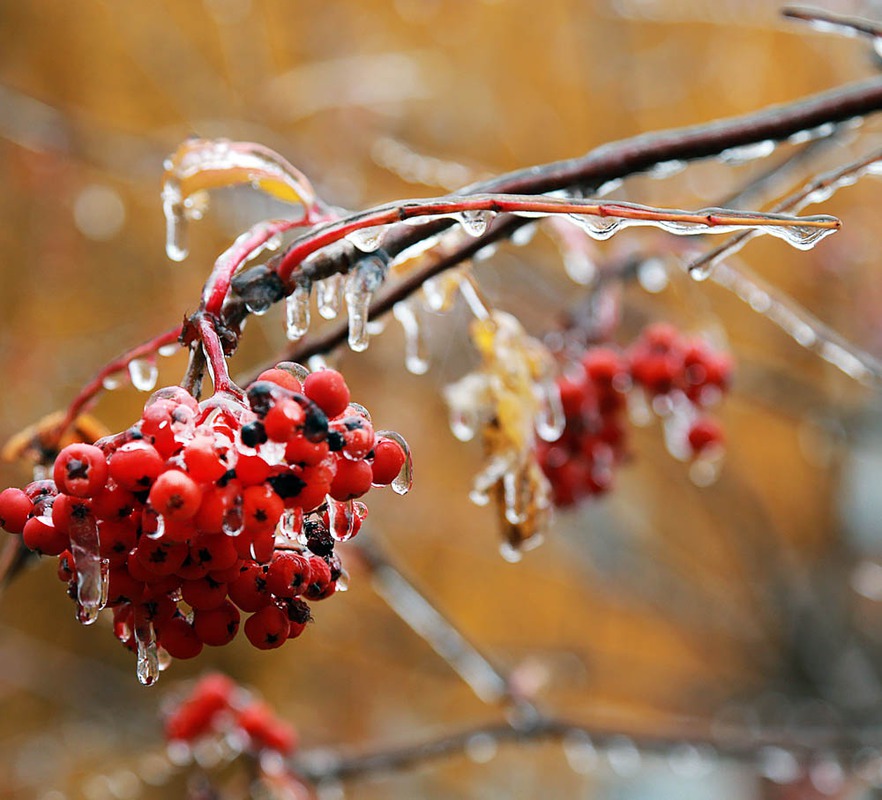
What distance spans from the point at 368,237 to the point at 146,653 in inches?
13.6

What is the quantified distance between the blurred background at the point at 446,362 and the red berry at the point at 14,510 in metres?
1.99

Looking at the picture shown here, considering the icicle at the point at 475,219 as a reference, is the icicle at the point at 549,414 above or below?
below

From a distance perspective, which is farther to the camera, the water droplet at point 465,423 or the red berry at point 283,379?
the water droplet at point 465,423

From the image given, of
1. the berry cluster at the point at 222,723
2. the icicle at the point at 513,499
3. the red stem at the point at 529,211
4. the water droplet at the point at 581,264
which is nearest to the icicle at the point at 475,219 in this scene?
the red stem at the point at 529,211

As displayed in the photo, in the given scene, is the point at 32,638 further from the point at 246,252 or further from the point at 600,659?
the point at 246,252

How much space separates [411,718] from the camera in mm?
3857

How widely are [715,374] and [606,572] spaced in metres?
2.04

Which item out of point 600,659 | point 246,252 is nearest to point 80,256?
point 600,659

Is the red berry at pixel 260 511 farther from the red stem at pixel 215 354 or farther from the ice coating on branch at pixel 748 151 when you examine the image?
the ice coating on branch at pixel 748 151

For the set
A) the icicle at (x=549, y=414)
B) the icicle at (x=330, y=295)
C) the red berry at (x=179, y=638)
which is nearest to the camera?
the red berry at (x=179, y=638)

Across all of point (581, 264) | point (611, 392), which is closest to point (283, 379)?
point (611, 392)

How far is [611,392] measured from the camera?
137cm

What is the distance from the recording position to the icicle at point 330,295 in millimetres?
818

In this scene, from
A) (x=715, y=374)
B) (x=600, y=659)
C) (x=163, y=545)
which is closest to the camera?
(x=163, y=545)
